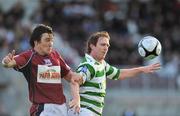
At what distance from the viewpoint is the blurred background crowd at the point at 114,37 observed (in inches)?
789

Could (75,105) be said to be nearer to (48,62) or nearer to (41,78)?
(41,78)

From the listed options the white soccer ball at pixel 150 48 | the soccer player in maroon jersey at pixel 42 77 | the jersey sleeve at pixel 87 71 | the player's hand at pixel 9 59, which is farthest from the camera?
the white soccer ball at pixel 150 48

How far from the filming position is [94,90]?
37.9 ft

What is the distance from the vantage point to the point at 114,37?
73.2 ft

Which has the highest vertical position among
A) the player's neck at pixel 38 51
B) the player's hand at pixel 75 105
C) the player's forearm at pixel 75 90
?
the player's neck at pixel 38 51

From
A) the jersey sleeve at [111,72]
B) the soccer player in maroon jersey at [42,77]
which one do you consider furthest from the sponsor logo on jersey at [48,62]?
the jersey sleeve at [111,72]

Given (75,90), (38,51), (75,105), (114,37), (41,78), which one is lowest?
(75,105)

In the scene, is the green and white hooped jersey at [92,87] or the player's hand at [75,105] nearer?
the player's hand at [75,105]

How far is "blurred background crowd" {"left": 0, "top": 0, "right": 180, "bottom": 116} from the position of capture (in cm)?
2005

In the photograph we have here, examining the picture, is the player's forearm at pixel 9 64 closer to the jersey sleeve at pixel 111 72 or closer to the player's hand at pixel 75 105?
the player's hand at pixel 75 105

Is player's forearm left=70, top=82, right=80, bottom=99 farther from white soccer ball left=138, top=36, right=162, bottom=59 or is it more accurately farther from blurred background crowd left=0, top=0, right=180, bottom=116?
blurred background crowd left=0, top=0, right=180, bottom=116

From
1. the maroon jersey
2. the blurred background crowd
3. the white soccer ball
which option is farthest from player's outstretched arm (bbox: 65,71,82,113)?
the blurred background crowd

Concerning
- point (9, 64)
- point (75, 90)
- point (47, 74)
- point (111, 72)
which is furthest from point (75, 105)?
point (111, 72)

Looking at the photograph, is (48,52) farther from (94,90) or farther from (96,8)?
(96,8)
